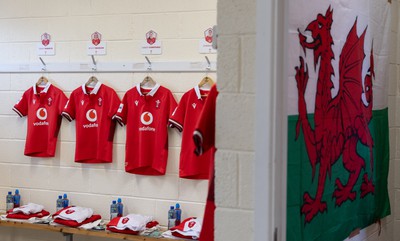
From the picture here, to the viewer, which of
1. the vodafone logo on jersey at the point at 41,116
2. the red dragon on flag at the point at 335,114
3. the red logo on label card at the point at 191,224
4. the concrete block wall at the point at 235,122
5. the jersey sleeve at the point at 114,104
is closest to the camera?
the concrete block wall at the point at 235,122

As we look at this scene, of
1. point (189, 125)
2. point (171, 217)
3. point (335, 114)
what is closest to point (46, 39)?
point (189, 125)

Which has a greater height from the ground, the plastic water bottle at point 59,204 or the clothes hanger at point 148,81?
the clothes hanger at point 148,81

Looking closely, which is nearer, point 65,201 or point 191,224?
point 191,224

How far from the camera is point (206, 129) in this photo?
4.75ft

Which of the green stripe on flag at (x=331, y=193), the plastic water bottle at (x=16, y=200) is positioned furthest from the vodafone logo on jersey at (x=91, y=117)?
the green stripe on flag at (x=331, y=193)

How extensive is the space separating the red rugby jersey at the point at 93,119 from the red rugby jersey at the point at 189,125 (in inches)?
21.0

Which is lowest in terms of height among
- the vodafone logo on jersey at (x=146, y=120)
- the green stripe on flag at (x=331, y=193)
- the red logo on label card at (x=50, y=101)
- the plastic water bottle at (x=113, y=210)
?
the plastic water bottle at (x=113, y=210)

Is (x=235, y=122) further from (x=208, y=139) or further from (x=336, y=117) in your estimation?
(x=336, y=117)

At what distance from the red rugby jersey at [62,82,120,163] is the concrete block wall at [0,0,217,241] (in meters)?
0.07

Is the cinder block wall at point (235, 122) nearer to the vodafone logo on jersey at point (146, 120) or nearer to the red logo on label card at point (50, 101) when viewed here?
the vodafone logo on jersey at point (146, 120)

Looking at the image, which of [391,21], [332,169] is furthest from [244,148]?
[391,21]

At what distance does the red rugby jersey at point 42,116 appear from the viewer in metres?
3.86

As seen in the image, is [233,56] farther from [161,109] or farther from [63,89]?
[63,89]

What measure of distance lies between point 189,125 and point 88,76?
95 centimetres
